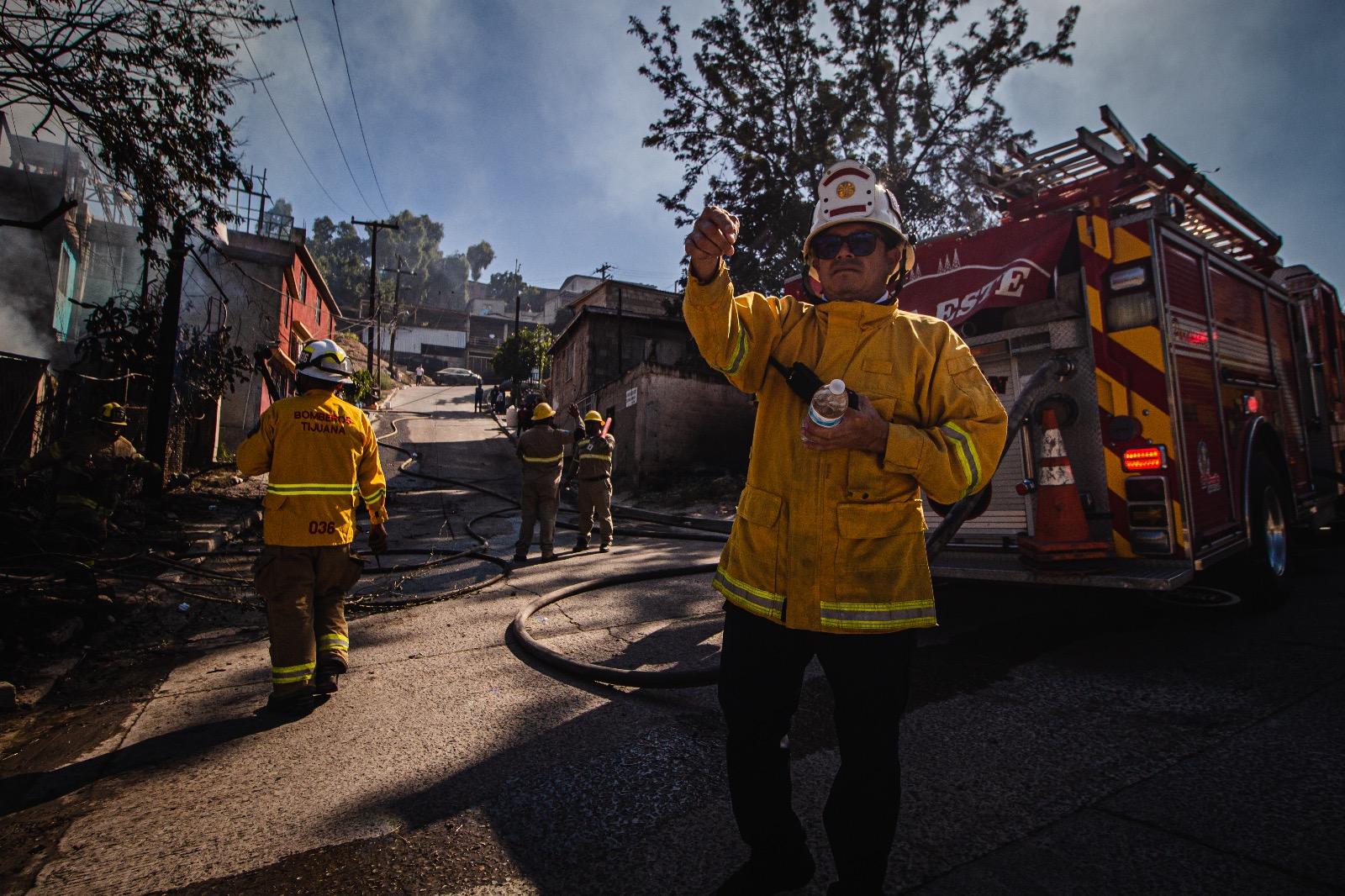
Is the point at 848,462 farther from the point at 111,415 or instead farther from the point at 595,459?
the point at 111,415

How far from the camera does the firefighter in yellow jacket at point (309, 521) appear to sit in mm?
3363

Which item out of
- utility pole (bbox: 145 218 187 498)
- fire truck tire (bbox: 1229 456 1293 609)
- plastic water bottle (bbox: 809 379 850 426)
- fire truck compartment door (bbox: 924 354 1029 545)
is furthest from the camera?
utility pole (bbox: 145 218 187 498)

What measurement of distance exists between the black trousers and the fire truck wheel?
4573 mm

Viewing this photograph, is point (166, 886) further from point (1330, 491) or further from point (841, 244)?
point (1330, 491)

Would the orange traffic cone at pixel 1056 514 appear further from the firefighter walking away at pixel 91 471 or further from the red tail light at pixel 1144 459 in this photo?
the firefighter walking away at pixel 91 471

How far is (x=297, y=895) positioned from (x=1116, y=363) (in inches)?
188

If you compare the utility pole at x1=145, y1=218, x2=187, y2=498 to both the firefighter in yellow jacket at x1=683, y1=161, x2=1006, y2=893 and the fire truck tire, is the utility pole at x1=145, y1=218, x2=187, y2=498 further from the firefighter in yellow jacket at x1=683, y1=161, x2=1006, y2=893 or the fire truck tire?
the fire truck tire

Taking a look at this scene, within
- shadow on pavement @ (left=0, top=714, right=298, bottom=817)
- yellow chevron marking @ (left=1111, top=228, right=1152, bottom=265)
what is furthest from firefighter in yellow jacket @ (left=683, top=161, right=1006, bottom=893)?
yellow chevron marking @ (left=1111, top=228, right=1152, bottom=265)

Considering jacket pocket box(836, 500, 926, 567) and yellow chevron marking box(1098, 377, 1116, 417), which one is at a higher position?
yellow chevron marking box(1098, 377, 1116, 417)

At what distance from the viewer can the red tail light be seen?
12.9 ft

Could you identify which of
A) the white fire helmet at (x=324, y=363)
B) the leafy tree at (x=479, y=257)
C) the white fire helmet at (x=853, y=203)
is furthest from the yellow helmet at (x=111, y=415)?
the leafy tree at (x=479, y=257)

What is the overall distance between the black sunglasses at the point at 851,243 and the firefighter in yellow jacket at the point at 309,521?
3.00 metres

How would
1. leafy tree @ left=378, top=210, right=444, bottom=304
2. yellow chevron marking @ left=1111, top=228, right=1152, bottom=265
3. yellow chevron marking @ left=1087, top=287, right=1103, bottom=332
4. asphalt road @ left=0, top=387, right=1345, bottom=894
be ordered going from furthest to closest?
leafy tree @ left=378, top=210, right=444, bottom=304 → yellow chevron marking @ left=1087, top=287, right=1103, bottom=332 → yellow chevron marking @ left=1111, top=228, right=1152, bottom=265 → asphalt road @ left=0, top=387, right=1345, bottom=894

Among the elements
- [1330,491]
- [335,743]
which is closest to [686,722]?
[335,743]
